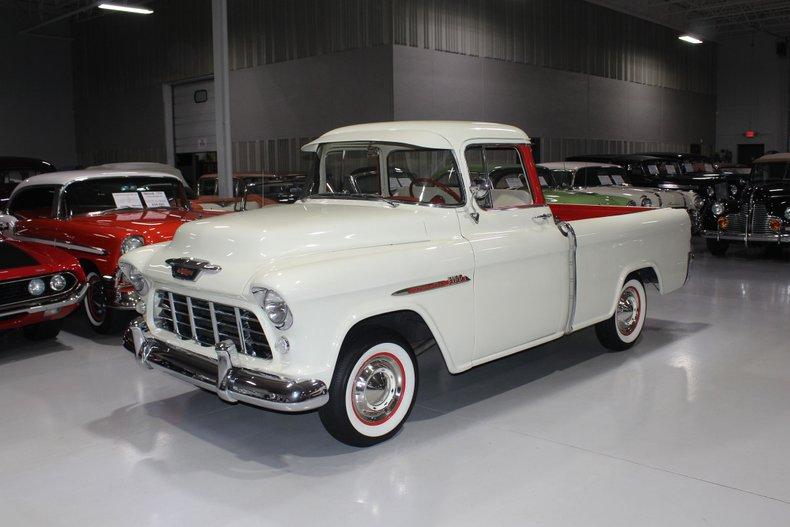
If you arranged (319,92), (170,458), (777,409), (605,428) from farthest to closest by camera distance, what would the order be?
1. (319,92)
2. (777,409)
3. (605,428)
4. (170,458)

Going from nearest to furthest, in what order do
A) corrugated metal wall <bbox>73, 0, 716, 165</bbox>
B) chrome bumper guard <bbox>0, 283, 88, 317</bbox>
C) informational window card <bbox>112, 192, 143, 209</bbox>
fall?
1. chrome bumper guard <bbox>0, 283, 88, 317</bbox>
2. informational window card <bbox>112, 192, 143, 209</bbox>
3. corrugated metal wall <bbox>73, 0, 716, 165</bbox>

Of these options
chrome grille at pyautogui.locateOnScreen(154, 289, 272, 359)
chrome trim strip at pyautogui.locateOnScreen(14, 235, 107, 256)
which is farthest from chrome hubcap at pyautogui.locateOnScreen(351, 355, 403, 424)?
chrome trim strip at pyautogui.locateOnScreen(14, 235, 107, 256)

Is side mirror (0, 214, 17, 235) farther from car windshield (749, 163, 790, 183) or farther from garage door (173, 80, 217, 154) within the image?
garage door (173, 80, 217, 154)

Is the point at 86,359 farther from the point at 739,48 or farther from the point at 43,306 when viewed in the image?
the point at 739,48

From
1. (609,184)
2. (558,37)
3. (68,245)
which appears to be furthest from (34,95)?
(68,245)

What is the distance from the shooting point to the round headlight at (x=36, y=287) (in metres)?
6.20

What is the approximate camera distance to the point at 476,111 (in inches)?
712

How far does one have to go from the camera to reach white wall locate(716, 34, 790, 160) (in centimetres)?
2862

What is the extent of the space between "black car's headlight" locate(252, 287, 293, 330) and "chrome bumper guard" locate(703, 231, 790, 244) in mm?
9565

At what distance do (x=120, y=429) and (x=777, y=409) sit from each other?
4235mm

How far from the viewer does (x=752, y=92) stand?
95.0ft

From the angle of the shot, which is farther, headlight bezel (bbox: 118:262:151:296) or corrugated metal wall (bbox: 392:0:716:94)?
corrugated metal wall (bbox: 392:0:716:94)

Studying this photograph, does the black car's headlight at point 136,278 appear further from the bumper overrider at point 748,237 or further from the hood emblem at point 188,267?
the bumper overrider at point 748,237

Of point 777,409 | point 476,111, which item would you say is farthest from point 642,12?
point 777,409
